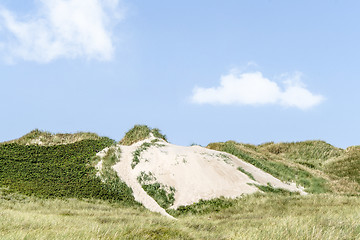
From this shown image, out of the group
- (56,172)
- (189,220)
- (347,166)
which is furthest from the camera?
(347,166)

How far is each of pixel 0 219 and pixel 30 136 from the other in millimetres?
29488

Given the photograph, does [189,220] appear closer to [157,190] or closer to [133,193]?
[157,190]

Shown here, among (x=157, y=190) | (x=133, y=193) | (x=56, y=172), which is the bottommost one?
(x=133, y=193)

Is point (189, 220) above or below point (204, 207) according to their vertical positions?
below

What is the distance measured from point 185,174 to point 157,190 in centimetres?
267

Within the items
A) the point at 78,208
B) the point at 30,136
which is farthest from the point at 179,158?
the point at 30,136

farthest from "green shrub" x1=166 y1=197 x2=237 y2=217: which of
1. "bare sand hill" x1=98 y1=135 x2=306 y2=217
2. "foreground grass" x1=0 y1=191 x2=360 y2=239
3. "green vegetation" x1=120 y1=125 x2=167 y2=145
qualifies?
"green vegetation" x1=120 y1=125 x2=167 y2=145

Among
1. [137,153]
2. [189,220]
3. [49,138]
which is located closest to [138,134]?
[137,153]

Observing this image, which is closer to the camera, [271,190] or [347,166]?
[271,190]

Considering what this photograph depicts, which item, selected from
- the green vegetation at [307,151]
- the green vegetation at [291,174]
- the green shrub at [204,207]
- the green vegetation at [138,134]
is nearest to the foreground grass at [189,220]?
the green shrub at [204,207]

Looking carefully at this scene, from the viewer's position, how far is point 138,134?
37.9 m

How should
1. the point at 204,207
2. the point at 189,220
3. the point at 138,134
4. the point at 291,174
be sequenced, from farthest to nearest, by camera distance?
the point at 138,134 → the point at 291,174 → the point at 204,207 → the point at 189,220

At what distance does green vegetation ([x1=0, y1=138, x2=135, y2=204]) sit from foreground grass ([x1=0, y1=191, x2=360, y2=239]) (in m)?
1.66

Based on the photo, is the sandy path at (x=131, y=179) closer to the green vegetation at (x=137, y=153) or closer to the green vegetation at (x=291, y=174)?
the green vegetation at (x=137, y=153)
